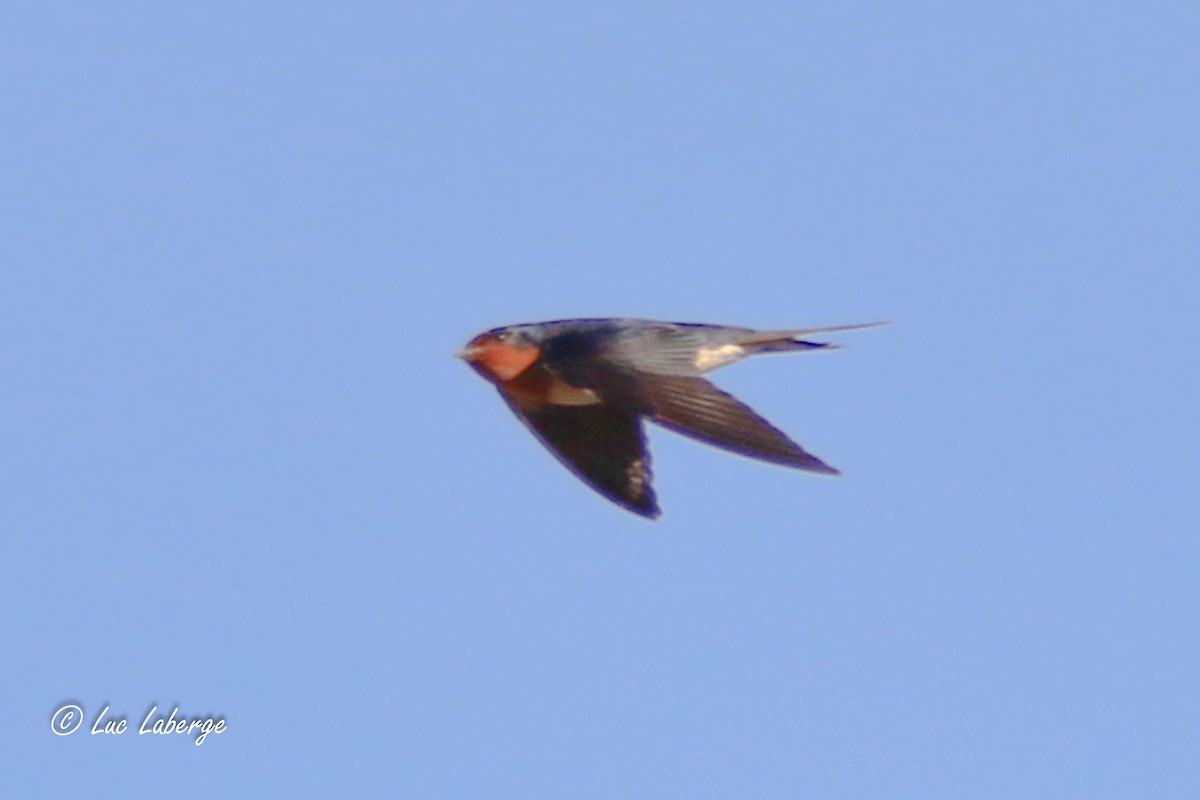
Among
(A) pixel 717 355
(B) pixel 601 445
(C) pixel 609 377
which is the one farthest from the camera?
(B) pixel 601 445

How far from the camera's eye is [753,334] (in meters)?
8.59

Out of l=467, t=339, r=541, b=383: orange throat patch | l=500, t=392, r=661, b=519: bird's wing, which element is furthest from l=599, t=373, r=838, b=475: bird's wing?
l=467, t=339, r=541, b=383: orange throat patch

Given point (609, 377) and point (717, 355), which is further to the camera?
point (717, 355)

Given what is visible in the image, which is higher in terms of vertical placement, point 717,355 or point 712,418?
point 717,355

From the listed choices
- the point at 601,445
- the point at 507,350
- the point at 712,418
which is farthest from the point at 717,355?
the point at 712,418

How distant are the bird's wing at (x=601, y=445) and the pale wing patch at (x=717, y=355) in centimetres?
38

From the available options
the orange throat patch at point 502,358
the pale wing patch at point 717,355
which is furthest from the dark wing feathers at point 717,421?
the orange throat patch at point 502,358

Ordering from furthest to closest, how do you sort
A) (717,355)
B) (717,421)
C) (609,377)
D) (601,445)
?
(601,445)
(717,355)
(609,377)
(717,421)

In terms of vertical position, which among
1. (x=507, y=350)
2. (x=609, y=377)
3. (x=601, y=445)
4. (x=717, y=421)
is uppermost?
(x=507, y=350)

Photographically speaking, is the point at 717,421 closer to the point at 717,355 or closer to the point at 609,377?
the point at 609,377

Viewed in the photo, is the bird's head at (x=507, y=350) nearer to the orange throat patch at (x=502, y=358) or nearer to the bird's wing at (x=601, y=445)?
the orange throat patch at (x=502, y=358)

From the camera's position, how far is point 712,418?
24.7 feet

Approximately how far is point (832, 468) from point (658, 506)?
5.44ft

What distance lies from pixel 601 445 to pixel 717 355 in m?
0.63
